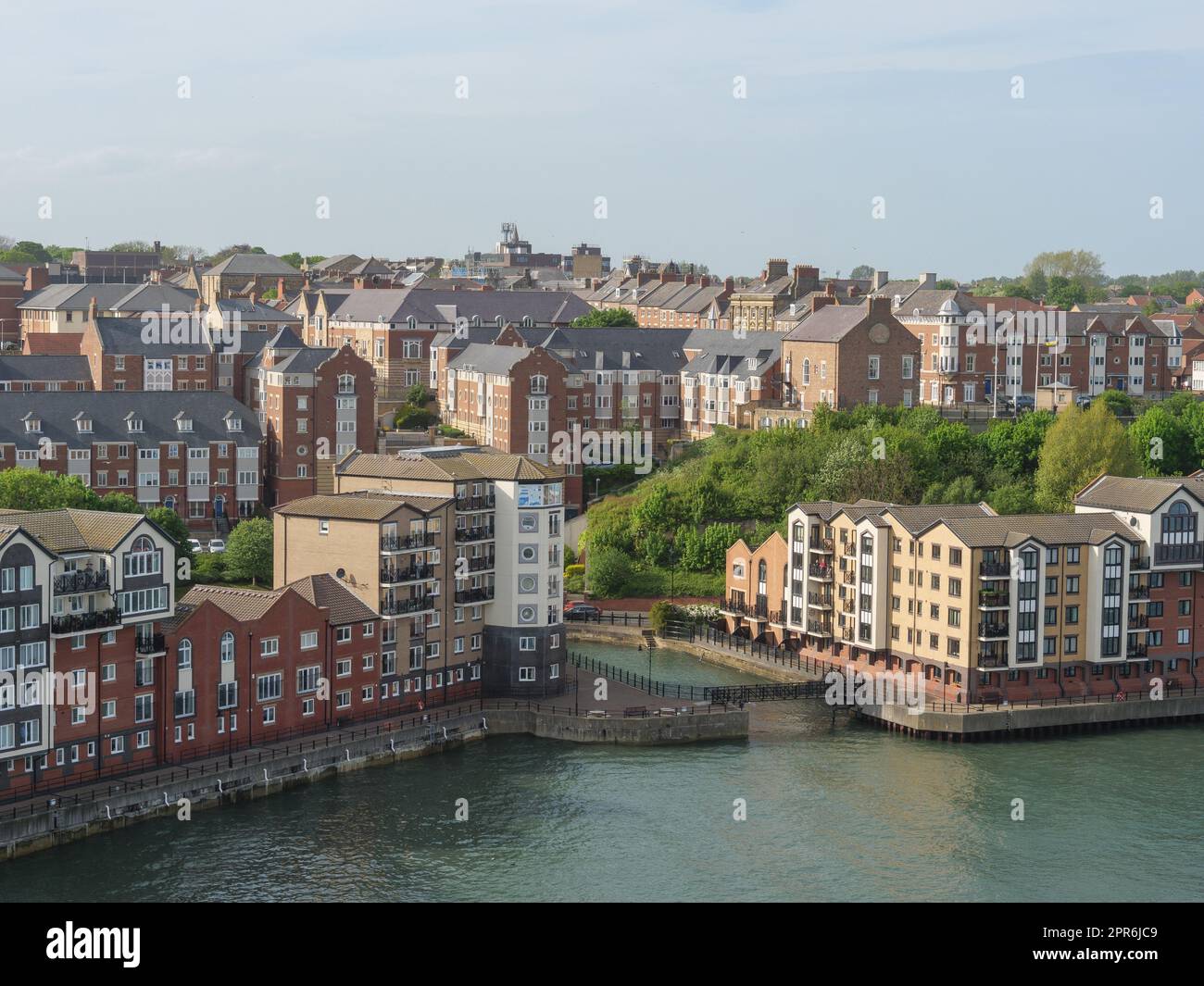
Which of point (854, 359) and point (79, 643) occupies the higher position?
point (854, 359)

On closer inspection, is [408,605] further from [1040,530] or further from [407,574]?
[1040,530]

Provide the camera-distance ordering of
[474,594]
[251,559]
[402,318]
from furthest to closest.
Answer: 1. [402,318]
2. [251,559]
3. [474,594]

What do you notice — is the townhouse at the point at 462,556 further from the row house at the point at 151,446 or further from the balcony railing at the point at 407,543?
the row house at the point at 151,446

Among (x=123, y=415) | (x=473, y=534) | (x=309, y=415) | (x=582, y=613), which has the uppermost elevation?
(x=123, y=415)

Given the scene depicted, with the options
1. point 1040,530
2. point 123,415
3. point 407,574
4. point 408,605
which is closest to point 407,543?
point 407,574

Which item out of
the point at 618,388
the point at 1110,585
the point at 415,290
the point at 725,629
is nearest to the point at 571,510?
the point at 618,388

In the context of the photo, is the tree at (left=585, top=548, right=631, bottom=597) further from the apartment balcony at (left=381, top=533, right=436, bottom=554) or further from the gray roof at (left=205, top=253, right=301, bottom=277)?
the gray roof at (left=205, top=253, right=301, bottom=277)

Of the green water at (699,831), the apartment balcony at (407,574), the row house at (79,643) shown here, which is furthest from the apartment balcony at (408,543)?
the row house at (79,643)
